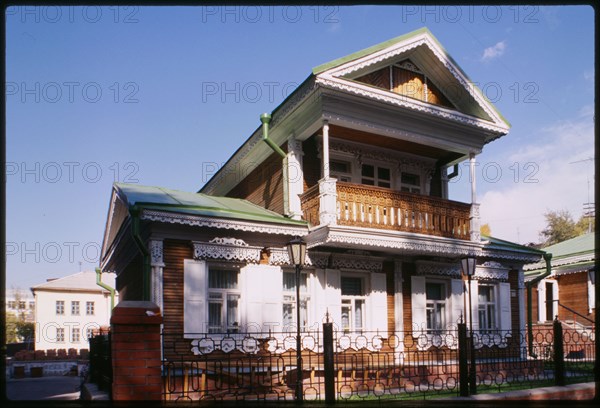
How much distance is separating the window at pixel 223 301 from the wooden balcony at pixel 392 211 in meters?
2.34

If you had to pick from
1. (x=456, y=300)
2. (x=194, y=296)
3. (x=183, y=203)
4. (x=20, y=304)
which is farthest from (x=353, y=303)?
(x=20, y=304)

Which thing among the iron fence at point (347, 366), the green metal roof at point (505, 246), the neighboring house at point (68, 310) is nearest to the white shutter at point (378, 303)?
the iron fence at point (347, 366)

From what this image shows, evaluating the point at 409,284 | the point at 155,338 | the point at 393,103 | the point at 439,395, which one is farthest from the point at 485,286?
the point at 155,338

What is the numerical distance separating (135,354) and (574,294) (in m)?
22.4

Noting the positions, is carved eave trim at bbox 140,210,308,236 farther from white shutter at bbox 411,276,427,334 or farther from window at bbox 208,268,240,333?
white shutter at bbox 411,276,427,334

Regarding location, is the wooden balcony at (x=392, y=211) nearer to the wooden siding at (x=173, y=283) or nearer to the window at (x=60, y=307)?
the wooden siding at (x=173, y=283)

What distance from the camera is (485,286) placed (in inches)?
674

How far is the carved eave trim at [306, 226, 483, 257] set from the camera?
42.5 feet

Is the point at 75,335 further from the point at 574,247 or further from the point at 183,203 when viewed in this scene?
the point at 183,203

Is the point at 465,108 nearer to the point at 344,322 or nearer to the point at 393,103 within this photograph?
the point at 393,103

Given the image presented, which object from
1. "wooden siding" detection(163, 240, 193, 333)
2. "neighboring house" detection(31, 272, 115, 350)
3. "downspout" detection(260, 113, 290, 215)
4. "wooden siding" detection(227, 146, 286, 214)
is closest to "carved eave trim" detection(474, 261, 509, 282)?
"downspout" detection(260, 113, 290, 215)

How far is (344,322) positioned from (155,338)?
8.94 metres

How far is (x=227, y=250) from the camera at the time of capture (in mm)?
12898

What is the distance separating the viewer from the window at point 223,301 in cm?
1288
